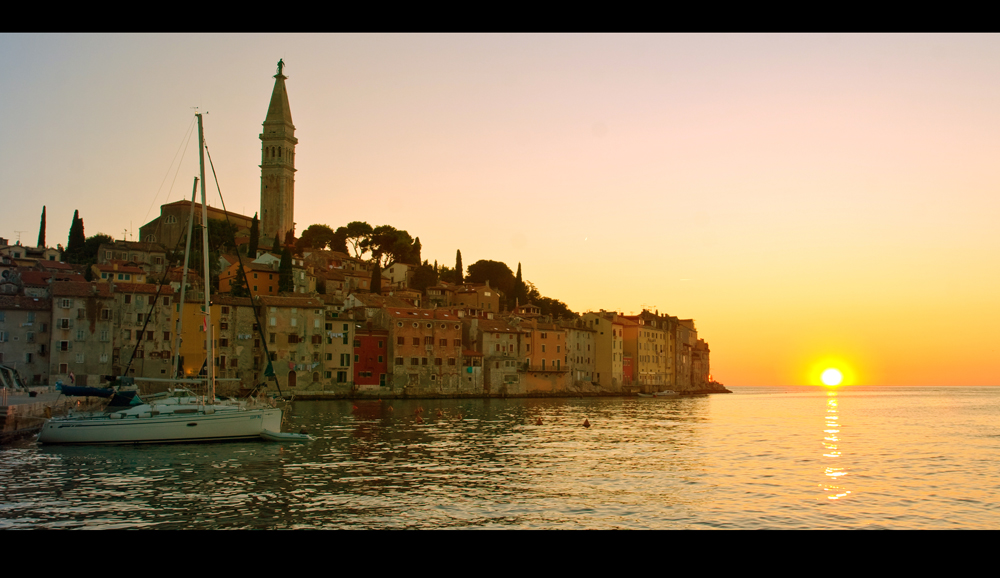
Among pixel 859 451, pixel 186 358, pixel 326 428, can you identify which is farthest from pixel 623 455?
pixel 186 358

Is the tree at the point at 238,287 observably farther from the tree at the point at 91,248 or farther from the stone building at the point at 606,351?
the stone building at the point at 606,351

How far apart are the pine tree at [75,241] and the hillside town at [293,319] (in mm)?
213

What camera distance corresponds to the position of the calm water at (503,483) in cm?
1504

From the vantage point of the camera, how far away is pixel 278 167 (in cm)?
10231

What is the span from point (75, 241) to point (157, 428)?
202 ft

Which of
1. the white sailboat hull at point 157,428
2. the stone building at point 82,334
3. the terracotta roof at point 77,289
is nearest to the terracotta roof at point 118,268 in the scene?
the terracotta roof at point 77,289

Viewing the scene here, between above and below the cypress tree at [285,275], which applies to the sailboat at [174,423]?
below

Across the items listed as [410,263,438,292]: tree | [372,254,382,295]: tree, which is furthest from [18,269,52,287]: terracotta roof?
[410,263,438,292]: tree

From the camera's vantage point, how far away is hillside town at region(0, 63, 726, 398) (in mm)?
51906

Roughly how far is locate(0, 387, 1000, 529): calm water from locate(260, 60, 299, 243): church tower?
70455 millimetres

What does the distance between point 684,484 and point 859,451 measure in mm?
14830

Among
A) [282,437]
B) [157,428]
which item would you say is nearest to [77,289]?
[157,428]

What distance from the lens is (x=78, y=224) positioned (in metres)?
79.1
